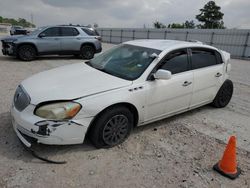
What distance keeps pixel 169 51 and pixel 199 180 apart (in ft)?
6.76

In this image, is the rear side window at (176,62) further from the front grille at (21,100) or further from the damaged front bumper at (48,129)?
the front grille at (21,100)

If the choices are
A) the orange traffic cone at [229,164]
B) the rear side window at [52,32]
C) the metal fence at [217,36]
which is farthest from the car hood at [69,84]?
the metal fence at [217,36]

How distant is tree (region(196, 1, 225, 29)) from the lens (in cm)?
4638

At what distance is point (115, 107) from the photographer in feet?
9.84

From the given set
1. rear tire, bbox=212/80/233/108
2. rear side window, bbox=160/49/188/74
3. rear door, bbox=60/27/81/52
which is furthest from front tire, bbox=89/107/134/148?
rear door, bbox=60/27/81/52

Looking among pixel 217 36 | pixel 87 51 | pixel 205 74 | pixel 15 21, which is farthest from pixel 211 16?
pixel 15 21

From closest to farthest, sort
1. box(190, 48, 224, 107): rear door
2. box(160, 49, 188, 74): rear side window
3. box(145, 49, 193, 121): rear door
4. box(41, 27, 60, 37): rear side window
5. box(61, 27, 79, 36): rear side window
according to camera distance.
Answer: box(145, 49, 193, 121): rear door
box(160, 49, 188, 74): rear side window
box(190, 48, 224, 107): rear door
box(41, 27, 60, 37): rear side window
box(61, 27, 79, 36): rear side window

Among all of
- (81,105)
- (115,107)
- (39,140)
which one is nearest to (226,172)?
(115,107)

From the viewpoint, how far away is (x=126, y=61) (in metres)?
3.72

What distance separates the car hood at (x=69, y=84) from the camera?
277 cm

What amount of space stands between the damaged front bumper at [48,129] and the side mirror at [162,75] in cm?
122

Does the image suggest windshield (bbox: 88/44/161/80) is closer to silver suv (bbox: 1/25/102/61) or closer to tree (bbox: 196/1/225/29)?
silver suv (bbox: 1/25/102/61)

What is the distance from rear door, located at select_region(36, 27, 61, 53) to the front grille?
790 cm

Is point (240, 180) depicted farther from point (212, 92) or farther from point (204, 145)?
point (212, 92)
